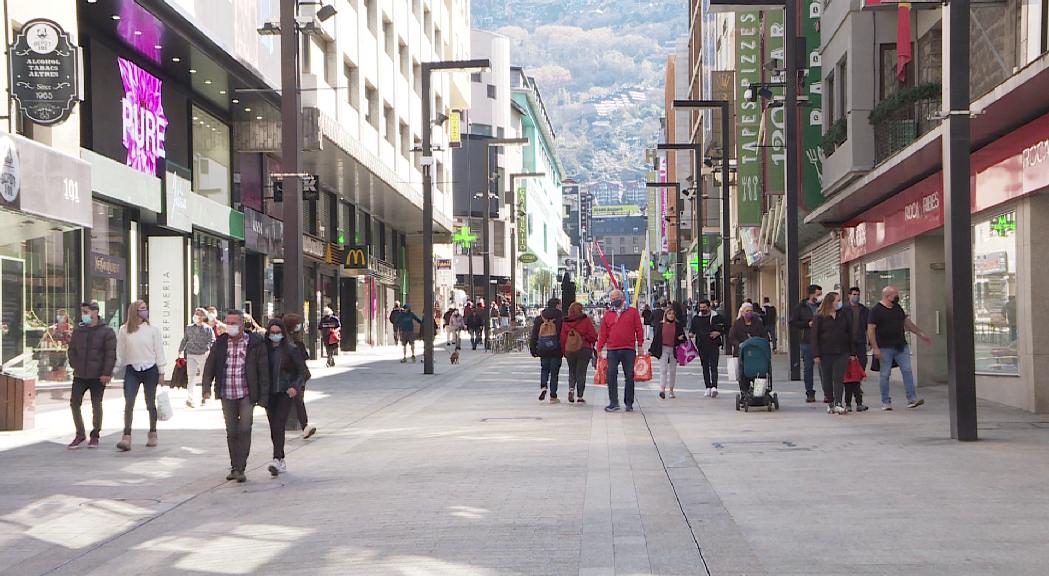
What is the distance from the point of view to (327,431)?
15.2 meters

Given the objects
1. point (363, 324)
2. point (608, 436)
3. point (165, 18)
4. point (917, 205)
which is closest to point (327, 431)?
point (608, 436)

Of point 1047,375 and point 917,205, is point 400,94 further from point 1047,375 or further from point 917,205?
point 1047,375

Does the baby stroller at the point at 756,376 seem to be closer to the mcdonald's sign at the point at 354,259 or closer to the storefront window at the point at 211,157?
the storefront window at the point at 211,157

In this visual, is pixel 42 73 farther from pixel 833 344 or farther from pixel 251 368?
pixel 833 344

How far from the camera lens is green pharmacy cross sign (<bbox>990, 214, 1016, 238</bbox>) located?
640 inches

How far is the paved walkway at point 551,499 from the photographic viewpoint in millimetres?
6945

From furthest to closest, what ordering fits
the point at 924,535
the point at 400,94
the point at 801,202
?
the point at 400,94 < the point at 801,202 < the point at 924,535

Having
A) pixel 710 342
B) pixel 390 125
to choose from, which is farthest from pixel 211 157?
pixel 390 125

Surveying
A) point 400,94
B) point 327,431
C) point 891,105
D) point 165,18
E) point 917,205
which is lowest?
point 327,431

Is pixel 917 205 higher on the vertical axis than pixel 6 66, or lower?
lower

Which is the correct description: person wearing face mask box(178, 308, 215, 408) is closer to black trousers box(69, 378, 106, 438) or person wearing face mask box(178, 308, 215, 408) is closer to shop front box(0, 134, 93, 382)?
shop front box(0, 134, 93, 382)

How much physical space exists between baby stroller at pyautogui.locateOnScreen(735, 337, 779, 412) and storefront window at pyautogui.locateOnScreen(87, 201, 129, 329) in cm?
1078

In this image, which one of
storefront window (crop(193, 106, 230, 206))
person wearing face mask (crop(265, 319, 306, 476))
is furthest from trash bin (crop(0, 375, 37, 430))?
storefront window (crop(193, 106, 230, 206))

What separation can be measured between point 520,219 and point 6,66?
82.1 metres
